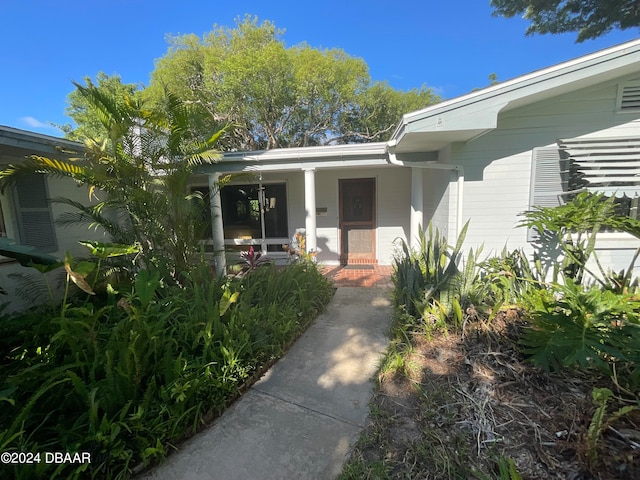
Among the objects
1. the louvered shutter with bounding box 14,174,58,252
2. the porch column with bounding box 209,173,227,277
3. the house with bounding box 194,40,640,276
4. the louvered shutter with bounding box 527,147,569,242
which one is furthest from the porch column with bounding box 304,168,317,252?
the louvered shutter with bounding box 14,174,58,252

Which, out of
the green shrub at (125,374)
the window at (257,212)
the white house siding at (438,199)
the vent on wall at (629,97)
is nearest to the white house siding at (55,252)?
the green shrub at (125,374)

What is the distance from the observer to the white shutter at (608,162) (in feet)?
12.2

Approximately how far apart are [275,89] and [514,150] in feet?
32.6

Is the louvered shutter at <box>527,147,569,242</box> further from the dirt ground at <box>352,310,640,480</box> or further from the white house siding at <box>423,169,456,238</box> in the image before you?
the dirt ground at <box>352,310,640,480</box>

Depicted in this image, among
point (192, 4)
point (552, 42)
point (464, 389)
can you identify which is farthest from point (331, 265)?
point (552, 42)

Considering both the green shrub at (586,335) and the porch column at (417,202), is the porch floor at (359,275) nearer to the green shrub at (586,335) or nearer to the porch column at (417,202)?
the porch column at (417,202)

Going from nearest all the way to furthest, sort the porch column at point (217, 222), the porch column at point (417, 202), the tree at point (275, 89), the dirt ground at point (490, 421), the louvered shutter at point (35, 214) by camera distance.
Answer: the dirt ground at point (490, 421), the louvered shutter at point (35, 214), the porch column at point (217, 222), the porch column at point (417, 202), the tree at point (275, 89)

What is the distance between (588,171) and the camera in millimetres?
3785

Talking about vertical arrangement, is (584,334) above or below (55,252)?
below

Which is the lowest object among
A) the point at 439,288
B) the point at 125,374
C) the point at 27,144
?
the point at 125,374

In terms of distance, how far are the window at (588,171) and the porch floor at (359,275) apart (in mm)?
2641

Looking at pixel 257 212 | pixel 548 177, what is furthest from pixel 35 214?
pixel 548 177

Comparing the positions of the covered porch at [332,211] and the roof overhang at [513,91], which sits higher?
the roof overhang at [513,91]

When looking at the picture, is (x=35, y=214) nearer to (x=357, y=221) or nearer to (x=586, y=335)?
(x=357, y=221)
